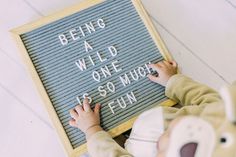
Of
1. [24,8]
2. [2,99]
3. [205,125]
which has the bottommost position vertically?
[205,125]

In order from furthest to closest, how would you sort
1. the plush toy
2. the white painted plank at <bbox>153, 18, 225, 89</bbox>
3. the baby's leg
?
the white painted plank at <bbox>153, 18, 225, 89</bbox> < the baby's leg < the plush toy

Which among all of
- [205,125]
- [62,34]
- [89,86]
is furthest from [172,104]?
[205,125]

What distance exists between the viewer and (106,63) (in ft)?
3.06

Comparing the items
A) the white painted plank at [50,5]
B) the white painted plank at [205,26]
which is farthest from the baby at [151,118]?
the white painted plank at [50,5]

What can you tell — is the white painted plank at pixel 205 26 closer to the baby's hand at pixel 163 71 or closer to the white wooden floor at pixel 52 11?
→ the white wooden floor at pixel 52 11

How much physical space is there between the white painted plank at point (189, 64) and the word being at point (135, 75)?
0.11 meters

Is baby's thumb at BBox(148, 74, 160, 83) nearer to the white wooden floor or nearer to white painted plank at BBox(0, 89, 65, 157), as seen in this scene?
the white wooden floor

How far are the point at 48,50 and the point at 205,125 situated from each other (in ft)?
1.55

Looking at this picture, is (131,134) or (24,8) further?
(24,8)

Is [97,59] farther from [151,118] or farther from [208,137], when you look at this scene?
[208,137]

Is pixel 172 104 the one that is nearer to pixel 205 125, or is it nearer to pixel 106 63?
pixel 106 63

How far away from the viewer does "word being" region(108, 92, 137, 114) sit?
0.91 meters

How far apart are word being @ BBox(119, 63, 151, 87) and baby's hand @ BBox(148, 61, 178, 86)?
1 centimetres

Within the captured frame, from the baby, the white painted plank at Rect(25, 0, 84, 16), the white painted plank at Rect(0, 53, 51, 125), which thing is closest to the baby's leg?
the baby
